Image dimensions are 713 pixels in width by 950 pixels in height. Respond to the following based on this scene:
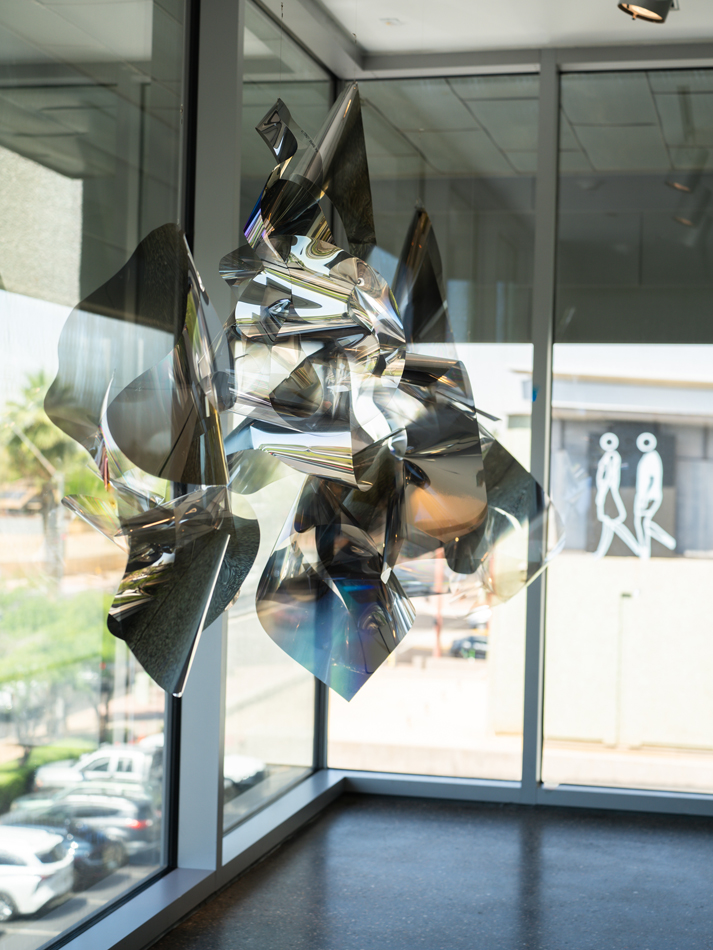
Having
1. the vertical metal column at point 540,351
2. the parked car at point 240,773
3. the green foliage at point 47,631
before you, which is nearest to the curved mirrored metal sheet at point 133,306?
the green foliage at point 47,631

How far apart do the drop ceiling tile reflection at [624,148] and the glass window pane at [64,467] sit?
229 cm

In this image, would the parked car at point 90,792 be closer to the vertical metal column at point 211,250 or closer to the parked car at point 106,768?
the parked car at point 106,768

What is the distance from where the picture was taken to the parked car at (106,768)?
2.75m

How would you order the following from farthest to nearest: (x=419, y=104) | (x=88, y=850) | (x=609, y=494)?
1. (x=419, y=104)
2. (x=609, y=494)
3. (x=88, y=850)

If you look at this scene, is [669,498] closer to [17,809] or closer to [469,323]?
[469,323]

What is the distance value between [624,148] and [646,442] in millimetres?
1360

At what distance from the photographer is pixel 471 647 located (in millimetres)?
4934

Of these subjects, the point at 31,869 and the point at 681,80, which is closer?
the point at 31,869

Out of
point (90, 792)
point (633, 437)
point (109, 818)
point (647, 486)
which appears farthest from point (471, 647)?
point (90, 792)

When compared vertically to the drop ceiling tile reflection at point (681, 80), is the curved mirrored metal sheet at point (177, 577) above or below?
below

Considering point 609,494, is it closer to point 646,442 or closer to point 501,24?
point 646,442

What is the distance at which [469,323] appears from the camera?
4.91m

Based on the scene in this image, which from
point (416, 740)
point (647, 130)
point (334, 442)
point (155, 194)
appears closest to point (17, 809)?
point (334, 442)

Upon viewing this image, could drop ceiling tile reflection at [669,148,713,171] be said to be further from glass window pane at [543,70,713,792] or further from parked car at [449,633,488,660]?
parked car at [449,633,488,660]
